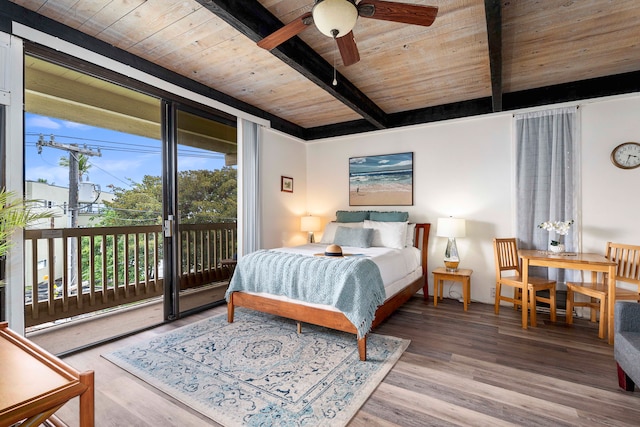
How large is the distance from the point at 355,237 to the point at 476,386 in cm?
218

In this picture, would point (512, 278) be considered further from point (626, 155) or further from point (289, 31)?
point (289, 31)

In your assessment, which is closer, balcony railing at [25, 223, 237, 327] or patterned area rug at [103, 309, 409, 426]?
patterned area rug at [103, 309, 409, 426]

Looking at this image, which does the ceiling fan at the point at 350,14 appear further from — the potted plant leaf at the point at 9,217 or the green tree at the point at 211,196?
the green tree at the point at 211,196

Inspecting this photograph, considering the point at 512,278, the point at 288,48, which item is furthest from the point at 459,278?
the point at 288,48

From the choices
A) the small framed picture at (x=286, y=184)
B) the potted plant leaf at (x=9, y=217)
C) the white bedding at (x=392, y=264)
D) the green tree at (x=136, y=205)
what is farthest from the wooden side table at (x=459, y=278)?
the potted plant leaf at (x=9, y=217)

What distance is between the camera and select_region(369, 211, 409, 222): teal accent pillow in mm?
4266

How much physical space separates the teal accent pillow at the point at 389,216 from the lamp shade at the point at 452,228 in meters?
0.54

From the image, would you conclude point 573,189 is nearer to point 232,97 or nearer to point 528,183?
point 528,183

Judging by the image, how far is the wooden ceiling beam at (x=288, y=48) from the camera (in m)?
2.01

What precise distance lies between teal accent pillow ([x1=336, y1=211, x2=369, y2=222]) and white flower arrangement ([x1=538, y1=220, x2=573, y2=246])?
217 cm

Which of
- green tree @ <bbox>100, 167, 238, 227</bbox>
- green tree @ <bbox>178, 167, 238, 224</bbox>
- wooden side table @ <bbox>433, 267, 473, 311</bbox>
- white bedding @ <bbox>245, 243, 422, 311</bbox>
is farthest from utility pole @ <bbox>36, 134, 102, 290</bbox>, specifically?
wooden side table @ <bbox>433, 267, 473, 311</bbox>

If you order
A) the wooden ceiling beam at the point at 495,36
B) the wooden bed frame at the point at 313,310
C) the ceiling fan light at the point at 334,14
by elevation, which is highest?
the wooden ceiling beam at the point at 495,36

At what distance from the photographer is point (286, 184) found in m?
4.93

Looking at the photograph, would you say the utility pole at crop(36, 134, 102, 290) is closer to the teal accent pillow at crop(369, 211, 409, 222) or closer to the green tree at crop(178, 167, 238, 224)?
the green tree at crop(178, 167, 238, 224)
